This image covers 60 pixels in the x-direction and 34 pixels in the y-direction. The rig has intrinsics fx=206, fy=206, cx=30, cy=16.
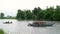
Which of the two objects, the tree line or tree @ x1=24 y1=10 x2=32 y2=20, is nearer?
the tree line

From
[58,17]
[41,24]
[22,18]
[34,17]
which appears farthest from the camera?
[22,18]

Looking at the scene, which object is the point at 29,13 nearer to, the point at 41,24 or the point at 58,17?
the point at 58,17

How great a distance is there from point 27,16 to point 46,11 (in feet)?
43.2

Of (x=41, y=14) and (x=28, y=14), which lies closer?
(x=41, y=14)

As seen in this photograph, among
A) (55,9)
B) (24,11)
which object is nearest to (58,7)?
(55,9)

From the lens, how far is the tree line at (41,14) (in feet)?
273

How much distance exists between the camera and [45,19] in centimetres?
8850

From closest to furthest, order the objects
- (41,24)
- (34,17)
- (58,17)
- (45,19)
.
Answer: (41,24) → (58,17) → (45,19) → (34,17)

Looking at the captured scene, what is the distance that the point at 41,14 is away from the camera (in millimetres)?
88500

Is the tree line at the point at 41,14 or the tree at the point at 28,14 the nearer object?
the tree line at the point at 41,14

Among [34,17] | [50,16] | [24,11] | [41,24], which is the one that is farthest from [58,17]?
[41,24]

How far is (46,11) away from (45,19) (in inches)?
146

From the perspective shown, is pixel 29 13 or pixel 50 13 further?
pixel 29 13

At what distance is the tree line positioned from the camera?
83250 millimetres
